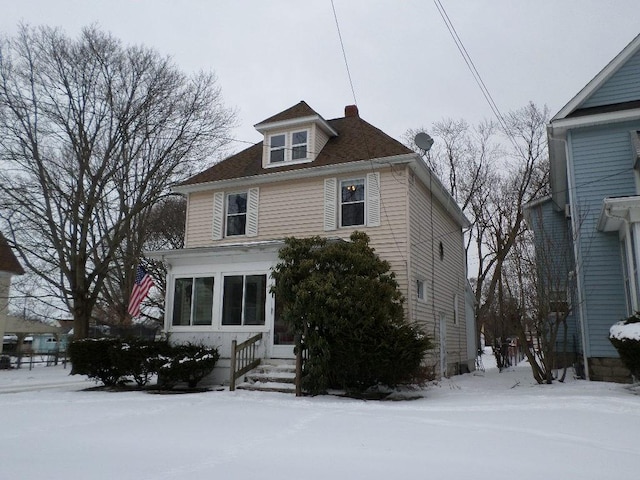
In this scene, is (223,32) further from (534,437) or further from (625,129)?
(534,437)

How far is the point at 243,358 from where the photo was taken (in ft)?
38.1

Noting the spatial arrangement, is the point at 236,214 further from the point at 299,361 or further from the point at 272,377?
the point at 299,361

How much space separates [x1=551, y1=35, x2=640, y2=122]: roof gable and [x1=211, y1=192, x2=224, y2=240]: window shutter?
379 inches

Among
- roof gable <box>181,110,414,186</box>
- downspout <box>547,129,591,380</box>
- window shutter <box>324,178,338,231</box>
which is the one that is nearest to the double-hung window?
window shutter <box>324,178,338,231</box>

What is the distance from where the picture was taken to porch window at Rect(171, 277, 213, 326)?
42.6ft

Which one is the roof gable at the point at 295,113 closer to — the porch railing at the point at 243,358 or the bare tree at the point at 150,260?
the porch railing at the point at 243,358

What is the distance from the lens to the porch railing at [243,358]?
11.0m

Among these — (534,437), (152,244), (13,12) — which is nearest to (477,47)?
(534,437)

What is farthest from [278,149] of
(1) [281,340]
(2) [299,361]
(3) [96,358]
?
(3) [96,358]

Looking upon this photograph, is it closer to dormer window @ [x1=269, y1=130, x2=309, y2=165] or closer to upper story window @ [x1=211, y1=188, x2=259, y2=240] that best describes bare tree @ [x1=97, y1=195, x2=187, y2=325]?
upper story window @ [x1=211, y1=188, x2=259, y2=240]

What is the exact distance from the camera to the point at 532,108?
26.5 m

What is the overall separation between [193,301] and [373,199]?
5486mm

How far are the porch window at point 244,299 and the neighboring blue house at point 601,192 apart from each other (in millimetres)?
6862

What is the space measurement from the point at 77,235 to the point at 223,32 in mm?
9919
